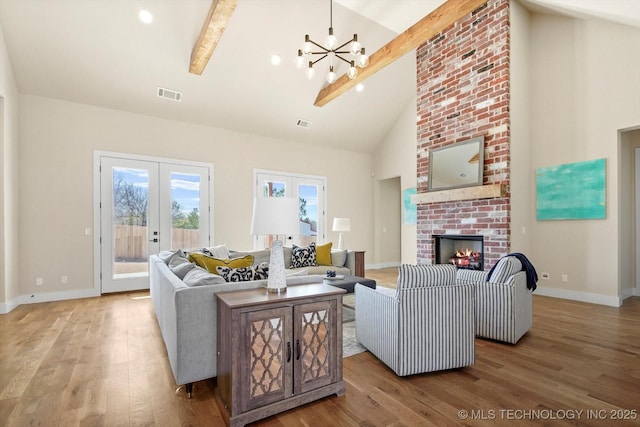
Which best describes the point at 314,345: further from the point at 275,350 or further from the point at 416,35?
the point at 416,35

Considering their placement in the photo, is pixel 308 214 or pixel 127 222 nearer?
pixel 127 222

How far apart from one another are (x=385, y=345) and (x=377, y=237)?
6.01 m

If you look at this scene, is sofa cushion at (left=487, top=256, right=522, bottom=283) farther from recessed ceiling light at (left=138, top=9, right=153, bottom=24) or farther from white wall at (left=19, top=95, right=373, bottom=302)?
recessed ceiling light at (left=138, top=9, right=153, bottom=24)

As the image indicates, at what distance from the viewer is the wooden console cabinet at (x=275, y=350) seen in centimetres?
180

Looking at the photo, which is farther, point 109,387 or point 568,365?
point 568,365

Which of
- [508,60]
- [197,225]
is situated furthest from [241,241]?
[508,60]

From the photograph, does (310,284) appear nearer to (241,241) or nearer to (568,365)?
(568,365)

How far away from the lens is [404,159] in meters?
7.54

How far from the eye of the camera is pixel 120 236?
532cm

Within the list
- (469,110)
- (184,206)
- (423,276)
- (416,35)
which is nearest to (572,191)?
(469,110)

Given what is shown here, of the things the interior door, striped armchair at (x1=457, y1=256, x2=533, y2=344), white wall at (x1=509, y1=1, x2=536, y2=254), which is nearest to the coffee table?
striped armchair at (x1=457, y1=256, x2=533, y2=344)

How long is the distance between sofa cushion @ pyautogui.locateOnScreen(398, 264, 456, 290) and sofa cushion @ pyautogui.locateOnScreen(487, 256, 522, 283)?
0.89 meters

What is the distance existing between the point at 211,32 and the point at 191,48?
96 cm

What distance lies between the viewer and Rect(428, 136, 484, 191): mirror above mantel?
4770mm
